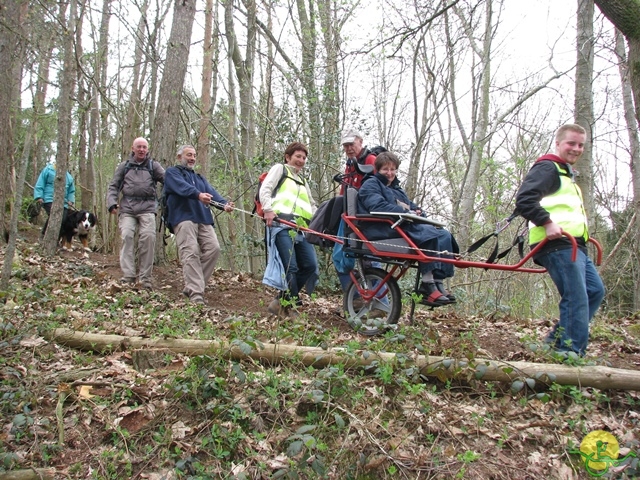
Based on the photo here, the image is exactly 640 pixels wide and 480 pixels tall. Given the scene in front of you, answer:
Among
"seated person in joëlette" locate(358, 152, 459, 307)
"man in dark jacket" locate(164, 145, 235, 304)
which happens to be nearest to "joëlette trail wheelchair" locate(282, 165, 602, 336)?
"seated person in joëlette" locate(358, 152, 459, 307)

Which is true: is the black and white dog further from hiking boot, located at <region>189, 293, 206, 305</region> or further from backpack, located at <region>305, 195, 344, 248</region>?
backpack, located at <region>305, 195, 344, 248</region>

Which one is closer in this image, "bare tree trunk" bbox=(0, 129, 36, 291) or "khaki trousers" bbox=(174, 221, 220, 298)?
"bare tree trunk" bbox=(0, 129, 36, 291)

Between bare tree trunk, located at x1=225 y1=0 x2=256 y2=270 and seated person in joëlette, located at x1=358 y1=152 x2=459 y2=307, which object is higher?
bare tree trunk, located at x1=225 y1=0 x2=256 y2=270

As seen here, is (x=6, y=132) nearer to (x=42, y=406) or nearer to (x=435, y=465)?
(x=42, y=406)

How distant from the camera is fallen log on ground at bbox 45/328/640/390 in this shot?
404cm

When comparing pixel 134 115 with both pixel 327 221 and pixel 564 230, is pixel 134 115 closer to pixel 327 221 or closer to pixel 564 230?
pixel 327 221

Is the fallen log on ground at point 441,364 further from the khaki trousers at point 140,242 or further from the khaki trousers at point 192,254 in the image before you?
the khaki trousers at point 140,242

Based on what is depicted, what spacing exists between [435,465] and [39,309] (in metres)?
4.46

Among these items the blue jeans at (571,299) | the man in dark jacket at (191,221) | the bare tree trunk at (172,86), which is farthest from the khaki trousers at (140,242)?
the blue jeans at (571,299)

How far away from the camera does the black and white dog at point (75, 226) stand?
37.6 ft

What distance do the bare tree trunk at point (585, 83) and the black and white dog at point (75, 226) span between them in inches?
374

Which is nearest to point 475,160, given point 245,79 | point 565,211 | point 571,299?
point 245,79

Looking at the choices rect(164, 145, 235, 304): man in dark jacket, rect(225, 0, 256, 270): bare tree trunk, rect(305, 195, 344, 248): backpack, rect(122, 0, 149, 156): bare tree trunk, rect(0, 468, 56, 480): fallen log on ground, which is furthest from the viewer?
rect(225, 0, 256, 270): bare tree trunk

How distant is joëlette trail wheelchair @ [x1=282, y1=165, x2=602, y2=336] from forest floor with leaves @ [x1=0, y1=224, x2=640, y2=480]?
0.70 metres
